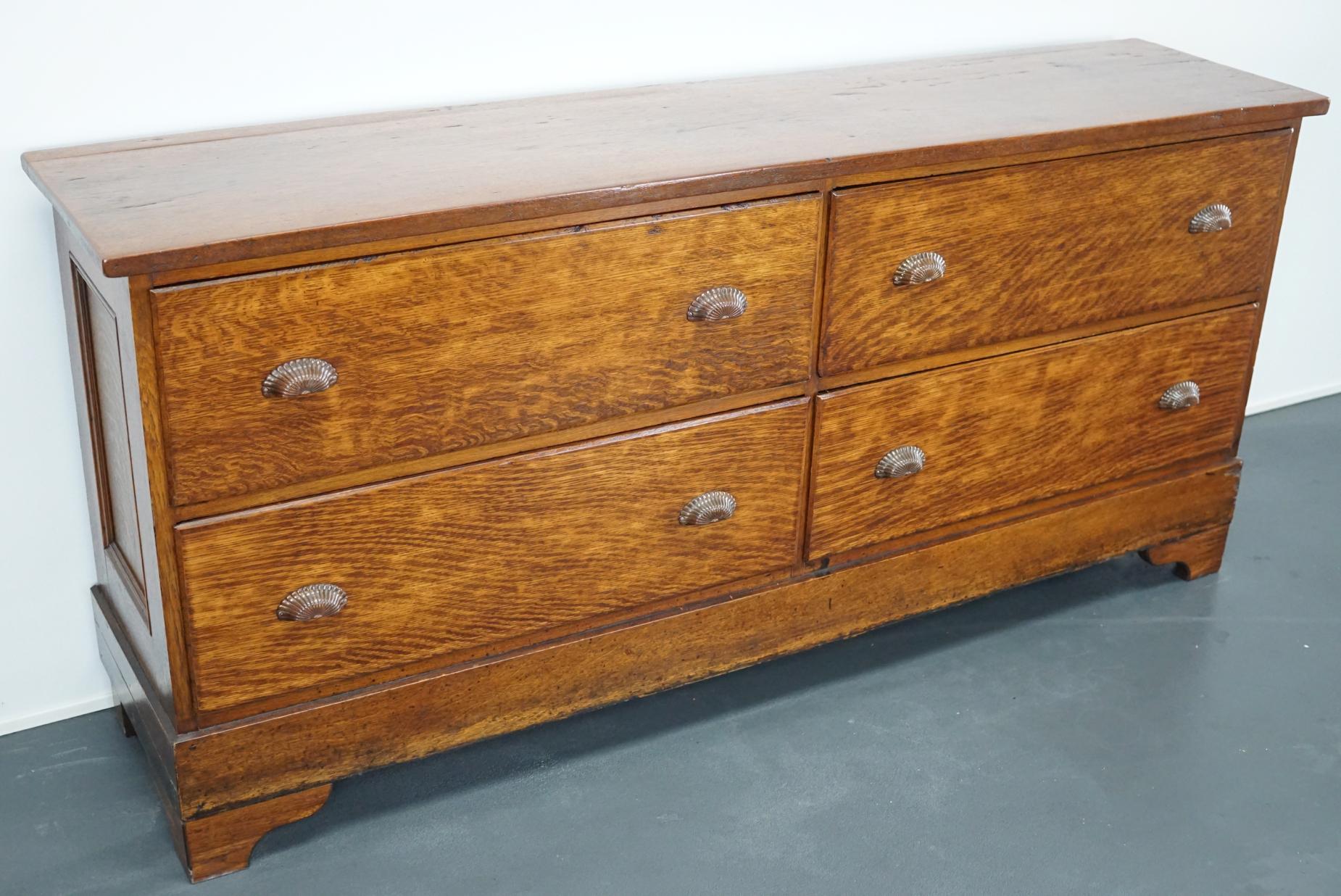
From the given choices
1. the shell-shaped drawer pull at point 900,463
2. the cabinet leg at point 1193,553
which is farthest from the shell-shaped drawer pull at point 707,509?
the cabinet leg at point 1193,553

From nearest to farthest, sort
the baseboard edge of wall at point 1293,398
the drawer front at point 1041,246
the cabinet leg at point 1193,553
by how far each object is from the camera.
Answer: the drawer front at point 1041,246 < the cabinet leg at point 1193,553 < the baseboard edge of wall at point 1293,398

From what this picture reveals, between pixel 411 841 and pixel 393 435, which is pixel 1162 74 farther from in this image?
pixel 411 841

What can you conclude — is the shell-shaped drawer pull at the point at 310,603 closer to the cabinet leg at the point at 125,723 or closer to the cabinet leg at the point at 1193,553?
the cabinet leg at the point at 125,723

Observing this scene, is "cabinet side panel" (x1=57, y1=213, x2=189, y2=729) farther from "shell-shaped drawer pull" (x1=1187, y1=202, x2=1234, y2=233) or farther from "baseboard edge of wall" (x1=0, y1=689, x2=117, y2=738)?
"shell-shaped drawer pull" (x1=1187, y1=202, x2=1234, y2=233)

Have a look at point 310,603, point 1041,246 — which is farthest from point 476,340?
point 1041,246

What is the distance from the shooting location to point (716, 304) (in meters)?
1.94

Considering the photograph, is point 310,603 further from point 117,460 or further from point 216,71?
point 216,71

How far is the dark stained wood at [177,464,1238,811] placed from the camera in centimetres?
191

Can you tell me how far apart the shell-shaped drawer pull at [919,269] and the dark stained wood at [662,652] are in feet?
1.52

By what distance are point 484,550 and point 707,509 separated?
33cm

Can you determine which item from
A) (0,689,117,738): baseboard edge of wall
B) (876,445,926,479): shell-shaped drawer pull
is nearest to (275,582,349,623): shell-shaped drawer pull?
(0,689,117,738): baseboard edge of wall

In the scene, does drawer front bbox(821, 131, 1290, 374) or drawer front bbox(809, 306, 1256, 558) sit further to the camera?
drawer front bbox(809, 306, 1256, 558)

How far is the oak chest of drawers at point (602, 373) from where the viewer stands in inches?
68.0

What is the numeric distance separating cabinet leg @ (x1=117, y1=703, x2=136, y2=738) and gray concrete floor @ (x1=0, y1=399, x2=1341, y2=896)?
2cm
